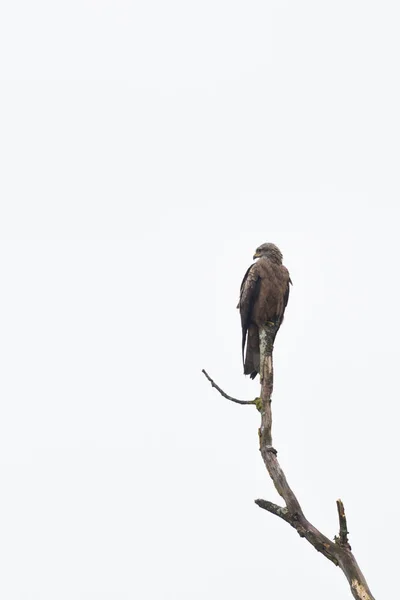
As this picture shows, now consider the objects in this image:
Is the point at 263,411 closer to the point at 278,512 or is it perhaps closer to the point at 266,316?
the point at 278,512

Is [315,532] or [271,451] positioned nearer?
[315,532]

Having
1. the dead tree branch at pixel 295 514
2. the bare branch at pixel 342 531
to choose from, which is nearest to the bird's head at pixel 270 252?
the dead tree branch at pixel 295 514

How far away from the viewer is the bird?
38.6 feet

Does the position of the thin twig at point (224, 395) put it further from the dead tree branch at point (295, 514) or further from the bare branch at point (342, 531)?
the bare branch at point (342, 531)

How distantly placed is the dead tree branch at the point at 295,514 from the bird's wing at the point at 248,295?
130 inches

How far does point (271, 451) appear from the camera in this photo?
7.64 meters

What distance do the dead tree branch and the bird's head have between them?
4.03m

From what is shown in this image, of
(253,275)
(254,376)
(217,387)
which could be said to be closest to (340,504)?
(217,387)

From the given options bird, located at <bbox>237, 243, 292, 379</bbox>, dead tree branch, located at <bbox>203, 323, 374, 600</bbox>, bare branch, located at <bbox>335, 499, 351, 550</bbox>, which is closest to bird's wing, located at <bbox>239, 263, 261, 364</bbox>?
bird, located at <bbox>237, 243, 292, 379</bbox>

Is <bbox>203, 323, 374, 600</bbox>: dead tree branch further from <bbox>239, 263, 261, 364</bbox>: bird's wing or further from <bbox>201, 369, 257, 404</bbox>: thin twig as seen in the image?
<bbox>239, 263, 261, 364</bbox>: bird's wing

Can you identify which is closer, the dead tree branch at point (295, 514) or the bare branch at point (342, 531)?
the bare branch at point (342, 531)

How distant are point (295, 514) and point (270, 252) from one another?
5.96 meters

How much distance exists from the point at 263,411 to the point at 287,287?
4.40m

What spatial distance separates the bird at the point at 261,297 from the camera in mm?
11758
